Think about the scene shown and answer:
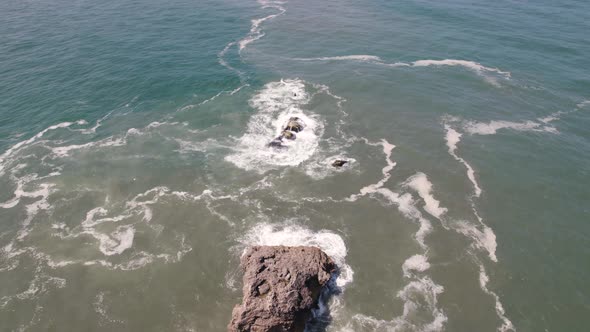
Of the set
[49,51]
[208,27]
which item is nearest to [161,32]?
[208,27]

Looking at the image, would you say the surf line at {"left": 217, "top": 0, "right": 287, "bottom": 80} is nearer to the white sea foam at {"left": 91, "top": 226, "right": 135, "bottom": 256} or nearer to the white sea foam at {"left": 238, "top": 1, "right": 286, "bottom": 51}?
the white sea foam at {"left": 238, "top": 1, "right": 286, "bottom": 51}

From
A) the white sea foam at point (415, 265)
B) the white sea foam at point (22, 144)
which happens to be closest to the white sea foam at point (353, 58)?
the white sea foam at point (22, 144)

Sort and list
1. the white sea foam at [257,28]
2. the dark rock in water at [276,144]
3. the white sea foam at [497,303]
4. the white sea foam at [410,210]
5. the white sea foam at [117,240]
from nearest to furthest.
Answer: the white sea foam at [497,303] → the white sea foam at [117,240] → the white sea foam at [410,210] → the dark rock in water at [276,144] → the white sea foam at [257,28]

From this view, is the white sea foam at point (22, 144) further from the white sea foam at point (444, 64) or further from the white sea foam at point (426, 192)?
the white sea foam at point (426, 192)

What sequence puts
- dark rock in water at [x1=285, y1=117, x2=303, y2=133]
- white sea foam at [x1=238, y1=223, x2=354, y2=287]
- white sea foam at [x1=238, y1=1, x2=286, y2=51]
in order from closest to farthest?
1. white sea foam at [x1=238, y1=223, x2=354, y2=287]
2. dark rock in water at [x1=285, y1=117, x2=303, y2=133]
3. white sea foam at [x1=238, y1=1, x2=286, y2=51]

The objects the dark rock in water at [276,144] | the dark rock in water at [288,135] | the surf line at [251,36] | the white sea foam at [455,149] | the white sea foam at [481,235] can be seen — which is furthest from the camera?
the surf line at [251,36]

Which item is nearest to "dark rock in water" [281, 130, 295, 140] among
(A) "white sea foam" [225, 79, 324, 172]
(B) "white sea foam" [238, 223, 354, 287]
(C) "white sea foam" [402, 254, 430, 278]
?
(A) "white sea foam" [225, 79, 324, 172]
